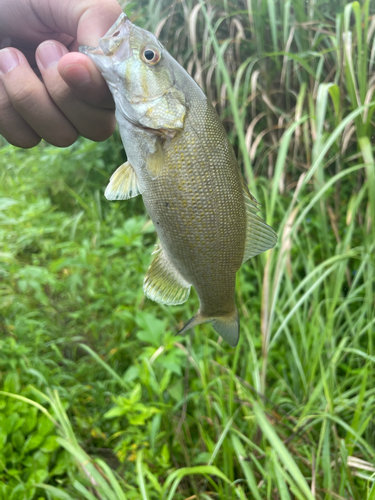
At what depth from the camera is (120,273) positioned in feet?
6.69

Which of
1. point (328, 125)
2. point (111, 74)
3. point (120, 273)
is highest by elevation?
point (111, 74)

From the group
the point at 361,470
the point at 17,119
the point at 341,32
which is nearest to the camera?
the point at 17,119

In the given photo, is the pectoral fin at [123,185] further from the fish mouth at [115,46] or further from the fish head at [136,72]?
the fish mouth at [115,46]

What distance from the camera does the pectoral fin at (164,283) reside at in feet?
2.56

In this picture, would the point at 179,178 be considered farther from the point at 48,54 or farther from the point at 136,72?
the point at 48,54

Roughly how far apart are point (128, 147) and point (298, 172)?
178 centimetres

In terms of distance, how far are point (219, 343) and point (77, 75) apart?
1.31 meters

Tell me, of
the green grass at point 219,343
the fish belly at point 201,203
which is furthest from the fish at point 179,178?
the green grass at point 219,343

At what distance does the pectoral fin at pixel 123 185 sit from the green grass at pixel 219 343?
0.71m

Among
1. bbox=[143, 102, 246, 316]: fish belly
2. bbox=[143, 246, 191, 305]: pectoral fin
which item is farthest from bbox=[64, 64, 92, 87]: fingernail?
bbox=[143, 246, 191, 305]: pectoral fin

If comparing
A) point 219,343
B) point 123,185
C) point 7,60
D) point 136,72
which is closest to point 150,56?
point 136,72

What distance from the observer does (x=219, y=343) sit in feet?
5.74

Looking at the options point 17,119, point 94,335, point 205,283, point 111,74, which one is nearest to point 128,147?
point 111,74

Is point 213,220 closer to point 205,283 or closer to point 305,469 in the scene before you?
point 205,283
